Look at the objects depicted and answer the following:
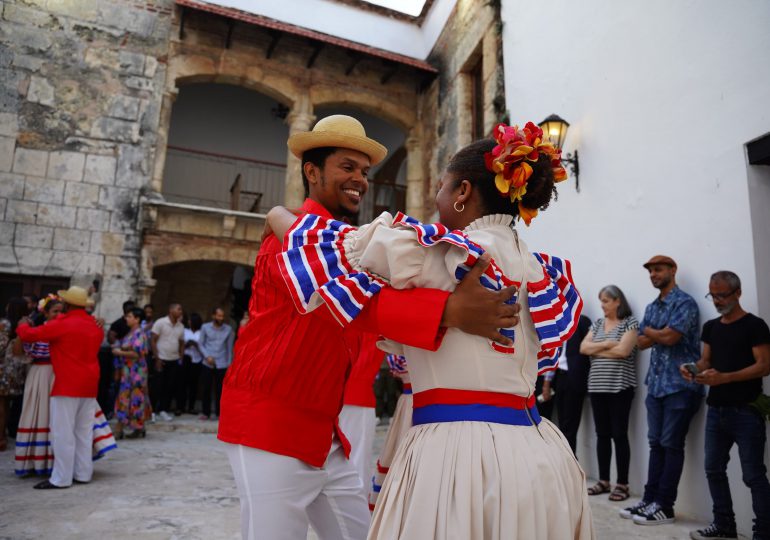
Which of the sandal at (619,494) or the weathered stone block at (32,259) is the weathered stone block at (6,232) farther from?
the sandal at (619,494)

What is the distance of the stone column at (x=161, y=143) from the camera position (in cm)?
983

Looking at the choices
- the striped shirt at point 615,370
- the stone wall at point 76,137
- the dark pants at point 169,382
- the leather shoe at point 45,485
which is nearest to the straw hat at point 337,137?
the striped shirt at point 615,370

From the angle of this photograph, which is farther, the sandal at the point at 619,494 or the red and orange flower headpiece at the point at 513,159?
the sandal at the point at 619,494

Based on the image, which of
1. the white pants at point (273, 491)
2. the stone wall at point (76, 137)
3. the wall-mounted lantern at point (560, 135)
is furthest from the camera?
→ the stone wall at point (76, 137)

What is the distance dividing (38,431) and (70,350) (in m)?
0.90

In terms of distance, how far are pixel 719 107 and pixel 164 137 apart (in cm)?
883

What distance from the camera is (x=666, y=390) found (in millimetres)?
4105

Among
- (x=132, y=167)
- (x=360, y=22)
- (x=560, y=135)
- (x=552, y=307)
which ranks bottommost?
(x=552, y=307)

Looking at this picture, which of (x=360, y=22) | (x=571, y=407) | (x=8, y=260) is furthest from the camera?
(x=360, y=22)

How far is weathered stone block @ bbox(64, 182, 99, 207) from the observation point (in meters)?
9.27

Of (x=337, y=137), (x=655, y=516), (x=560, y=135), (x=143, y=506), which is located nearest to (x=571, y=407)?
(x=655, y=516)

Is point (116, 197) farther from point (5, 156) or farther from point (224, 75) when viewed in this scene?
point (224, 75)

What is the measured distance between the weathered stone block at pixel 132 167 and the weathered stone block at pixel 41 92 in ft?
4.36

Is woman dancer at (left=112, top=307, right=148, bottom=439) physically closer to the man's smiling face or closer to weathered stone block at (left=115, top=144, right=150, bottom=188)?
weathered stone block at (left=115, top=144, right=150, bottom=188)
